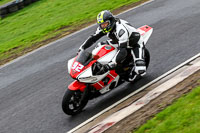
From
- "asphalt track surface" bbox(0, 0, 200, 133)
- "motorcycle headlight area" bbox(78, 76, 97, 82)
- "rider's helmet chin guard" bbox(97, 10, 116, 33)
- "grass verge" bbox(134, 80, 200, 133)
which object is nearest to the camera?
"grass verge" bbox(134, 80, 200, 133)

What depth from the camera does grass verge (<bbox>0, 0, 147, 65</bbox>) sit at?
48.2ft

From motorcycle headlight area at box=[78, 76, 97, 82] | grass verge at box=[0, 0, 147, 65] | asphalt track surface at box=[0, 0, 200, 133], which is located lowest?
asphalt track surface at box=[0, 0, 200, 133]

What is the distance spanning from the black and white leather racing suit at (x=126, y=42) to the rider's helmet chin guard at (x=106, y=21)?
0.18m

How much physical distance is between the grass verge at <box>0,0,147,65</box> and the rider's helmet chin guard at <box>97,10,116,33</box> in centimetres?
708

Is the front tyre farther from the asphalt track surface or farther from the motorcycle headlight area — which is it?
the motorcycle headlight area

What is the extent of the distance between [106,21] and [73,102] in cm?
206

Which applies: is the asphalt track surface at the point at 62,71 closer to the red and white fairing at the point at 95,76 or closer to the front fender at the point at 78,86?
the red and white fairing at the point at 95,76

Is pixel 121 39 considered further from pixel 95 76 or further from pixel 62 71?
pixel 62 71

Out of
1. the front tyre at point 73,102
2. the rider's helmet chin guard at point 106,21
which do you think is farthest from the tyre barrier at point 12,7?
the front tyre at point 73,102

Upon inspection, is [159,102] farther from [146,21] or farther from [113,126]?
[146,21]

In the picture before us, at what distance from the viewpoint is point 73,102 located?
7.24m

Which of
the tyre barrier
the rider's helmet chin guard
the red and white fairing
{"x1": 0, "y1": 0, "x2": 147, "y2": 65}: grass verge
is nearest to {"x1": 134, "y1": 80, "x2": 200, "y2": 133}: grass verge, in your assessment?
the red and white fairing

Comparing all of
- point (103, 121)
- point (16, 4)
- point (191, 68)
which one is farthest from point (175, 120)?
point (16, 4)

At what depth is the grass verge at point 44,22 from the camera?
14.7 m
